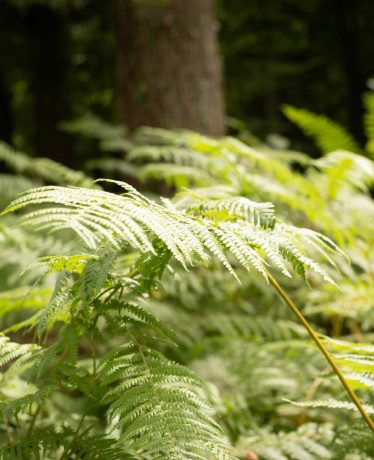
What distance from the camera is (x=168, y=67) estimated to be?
3406mm

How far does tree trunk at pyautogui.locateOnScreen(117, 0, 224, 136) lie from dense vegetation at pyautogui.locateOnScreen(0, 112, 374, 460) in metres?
0.72

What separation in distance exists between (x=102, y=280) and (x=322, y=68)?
7898mm

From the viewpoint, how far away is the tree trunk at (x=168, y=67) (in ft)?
11.2

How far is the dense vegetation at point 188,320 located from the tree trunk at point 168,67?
2.38 ft

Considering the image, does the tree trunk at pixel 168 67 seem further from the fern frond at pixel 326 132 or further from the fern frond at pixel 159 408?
the fern frond at pixel 159 408

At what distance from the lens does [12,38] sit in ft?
23.5

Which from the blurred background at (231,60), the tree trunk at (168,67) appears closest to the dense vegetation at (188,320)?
the tree trunk at (168,67)

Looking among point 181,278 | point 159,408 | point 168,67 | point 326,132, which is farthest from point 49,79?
point 159,408

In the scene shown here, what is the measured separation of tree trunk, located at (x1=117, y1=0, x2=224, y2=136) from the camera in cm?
340

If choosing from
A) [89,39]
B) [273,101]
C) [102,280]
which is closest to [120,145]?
[102,280]

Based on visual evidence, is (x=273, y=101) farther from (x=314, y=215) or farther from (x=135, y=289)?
(x=135, y=289)

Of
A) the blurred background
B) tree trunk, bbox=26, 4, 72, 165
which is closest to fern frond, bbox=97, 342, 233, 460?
the blurred background

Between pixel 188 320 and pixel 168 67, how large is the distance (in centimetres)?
163

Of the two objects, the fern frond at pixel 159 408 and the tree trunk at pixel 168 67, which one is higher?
the tree trunk at pixel 168 67
